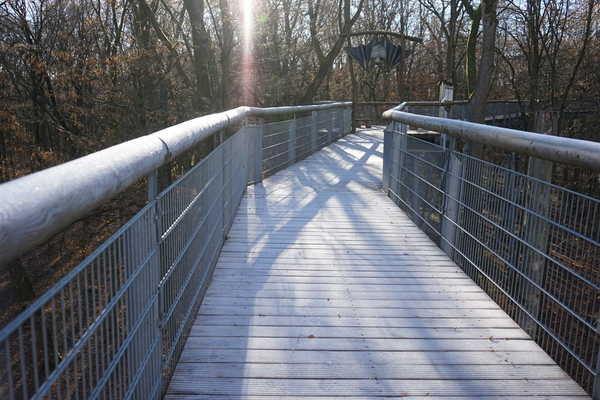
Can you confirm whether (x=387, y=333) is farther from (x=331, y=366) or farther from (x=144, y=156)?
(x=144, y=156)

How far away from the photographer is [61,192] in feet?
4.13

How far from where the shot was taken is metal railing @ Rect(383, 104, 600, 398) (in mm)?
2842

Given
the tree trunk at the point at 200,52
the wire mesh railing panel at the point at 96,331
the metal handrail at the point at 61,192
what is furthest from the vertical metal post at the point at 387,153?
the tree trunk at the point at 200,52

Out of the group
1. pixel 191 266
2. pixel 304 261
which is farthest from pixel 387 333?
pixel 304 261

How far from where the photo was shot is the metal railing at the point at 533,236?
2842 millimetres

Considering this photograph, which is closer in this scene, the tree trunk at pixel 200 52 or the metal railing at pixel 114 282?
the metal railing at pixel 114 282

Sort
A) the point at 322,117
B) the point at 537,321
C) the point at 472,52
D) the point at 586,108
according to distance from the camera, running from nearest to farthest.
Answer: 1. the point at 537,321
2. the point at 322,117
3. the point at 586,108
4. the point at 472,52

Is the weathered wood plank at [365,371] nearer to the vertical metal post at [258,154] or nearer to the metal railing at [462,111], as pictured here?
the vertical metal post at [258,154]

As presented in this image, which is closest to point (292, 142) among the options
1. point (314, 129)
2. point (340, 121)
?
point (314, 129)

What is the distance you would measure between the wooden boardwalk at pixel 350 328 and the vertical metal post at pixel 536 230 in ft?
0.68

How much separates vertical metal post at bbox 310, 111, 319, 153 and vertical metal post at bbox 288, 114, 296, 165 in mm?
2168

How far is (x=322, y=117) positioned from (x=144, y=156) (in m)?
14.0

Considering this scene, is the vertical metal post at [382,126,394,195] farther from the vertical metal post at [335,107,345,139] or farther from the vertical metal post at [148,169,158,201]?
the vertical metal post at [335,107,345,139]

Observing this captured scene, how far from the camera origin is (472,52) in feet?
65.5
